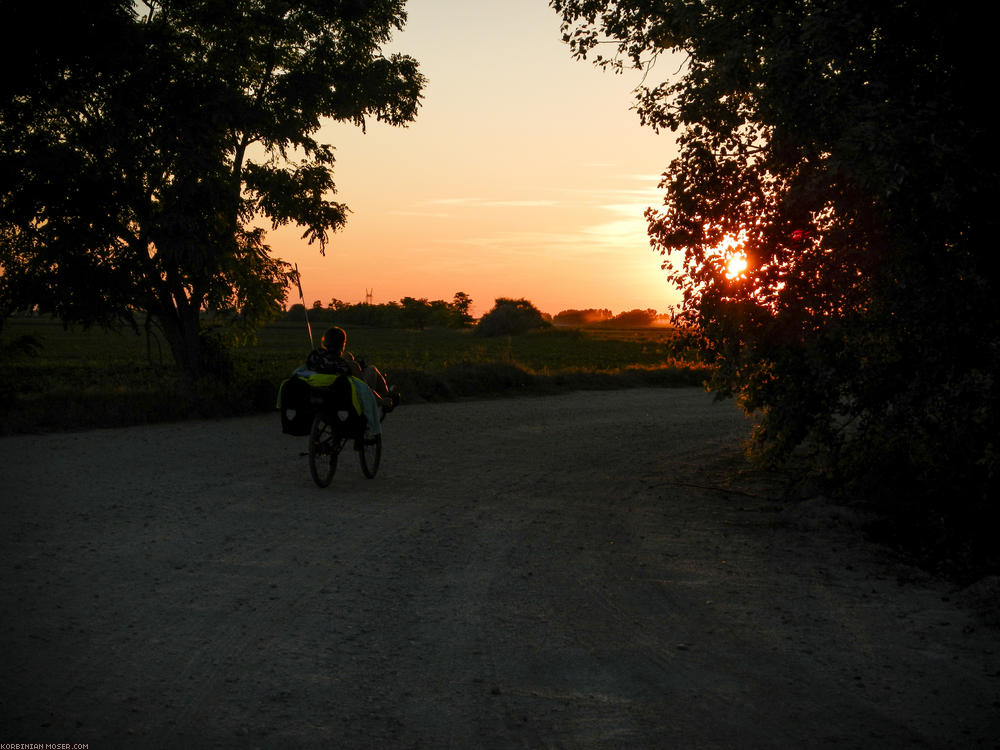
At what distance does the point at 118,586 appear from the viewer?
608 centimetres

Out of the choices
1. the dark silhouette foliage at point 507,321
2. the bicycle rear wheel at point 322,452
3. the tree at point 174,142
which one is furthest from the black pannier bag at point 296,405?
the dark silhouette foliage at point 507,321

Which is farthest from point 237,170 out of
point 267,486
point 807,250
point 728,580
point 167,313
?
point 728,580

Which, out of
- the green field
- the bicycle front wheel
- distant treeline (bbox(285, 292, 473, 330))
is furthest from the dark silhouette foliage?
the bicycle front wheel

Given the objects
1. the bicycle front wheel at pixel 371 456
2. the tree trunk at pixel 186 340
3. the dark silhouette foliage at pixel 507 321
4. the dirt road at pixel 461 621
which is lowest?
the dirt road at pixel 461 621

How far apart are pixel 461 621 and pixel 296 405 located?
5288mm

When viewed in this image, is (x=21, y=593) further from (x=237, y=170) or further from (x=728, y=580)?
(x=237, y=170)

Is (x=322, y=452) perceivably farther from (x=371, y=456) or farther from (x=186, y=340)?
(x=186, y=340)

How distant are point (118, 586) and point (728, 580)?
181 inches

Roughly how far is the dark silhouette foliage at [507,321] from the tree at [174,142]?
6927cm

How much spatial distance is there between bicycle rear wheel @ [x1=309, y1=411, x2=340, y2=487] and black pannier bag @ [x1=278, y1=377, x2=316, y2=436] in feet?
0.42

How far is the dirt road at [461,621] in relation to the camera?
4.06 meters

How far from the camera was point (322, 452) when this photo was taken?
10.3 m

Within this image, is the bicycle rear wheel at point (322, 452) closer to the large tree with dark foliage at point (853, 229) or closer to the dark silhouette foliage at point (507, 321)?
the large tree with dark foliage at point (853, 229)

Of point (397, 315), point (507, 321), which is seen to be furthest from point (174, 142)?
point (397, 315)
